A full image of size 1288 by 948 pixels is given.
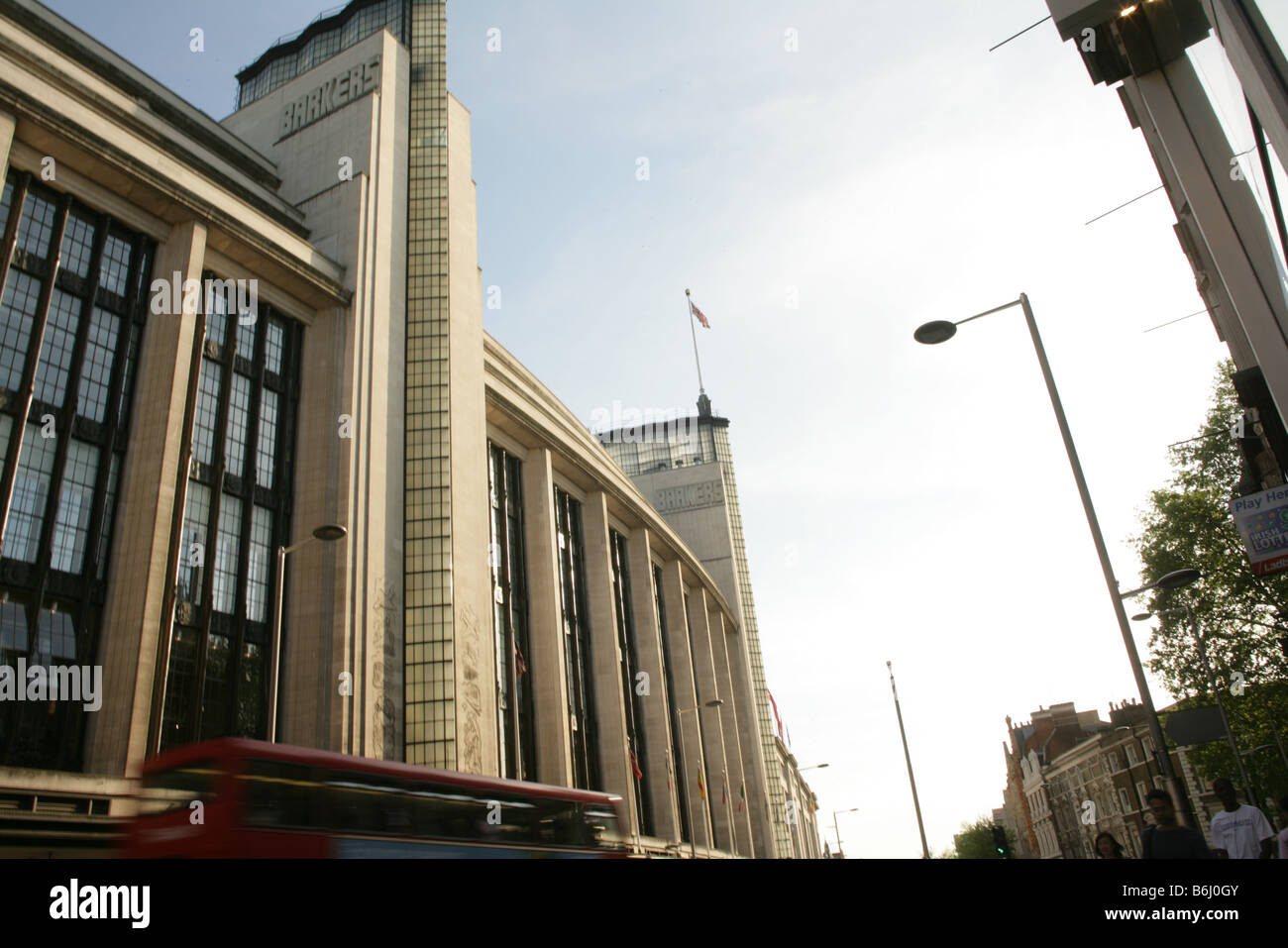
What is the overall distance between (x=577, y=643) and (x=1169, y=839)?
40.8m

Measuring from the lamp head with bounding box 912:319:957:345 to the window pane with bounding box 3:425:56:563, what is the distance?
22.1 metres

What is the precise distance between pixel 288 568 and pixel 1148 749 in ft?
244

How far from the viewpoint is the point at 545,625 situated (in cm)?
4203

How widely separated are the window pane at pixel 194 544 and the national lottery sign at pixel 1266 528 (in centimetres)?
2592

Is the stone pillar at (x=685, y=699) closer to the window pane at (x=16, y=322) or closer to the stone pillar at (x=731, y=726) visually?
the stone pillar at (x=731, y=726)

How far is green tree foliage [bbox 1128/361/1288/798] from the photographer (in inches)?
1438

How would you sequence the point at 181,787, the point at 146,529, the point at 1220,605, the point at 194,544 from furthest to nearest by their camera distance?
1. the point at 1220,605
2. the point at 194,544
3. the point at 146,529
4. the point at 181,787

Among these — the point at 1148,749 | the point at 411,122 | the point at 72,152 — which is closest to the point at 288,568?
the point at 72,152

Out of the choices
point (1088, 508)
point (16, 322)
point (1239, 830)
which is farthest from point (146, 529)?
point (1239, 830)

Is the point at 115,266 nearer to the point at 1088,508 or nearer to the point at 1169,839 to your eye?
the point at 1088,508

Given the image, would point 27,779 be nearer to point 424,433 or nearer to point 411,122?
point 424,433

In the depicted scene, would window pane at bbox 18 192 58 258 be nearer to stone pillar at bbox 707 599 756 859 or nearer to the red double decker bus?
the red double decker bus
